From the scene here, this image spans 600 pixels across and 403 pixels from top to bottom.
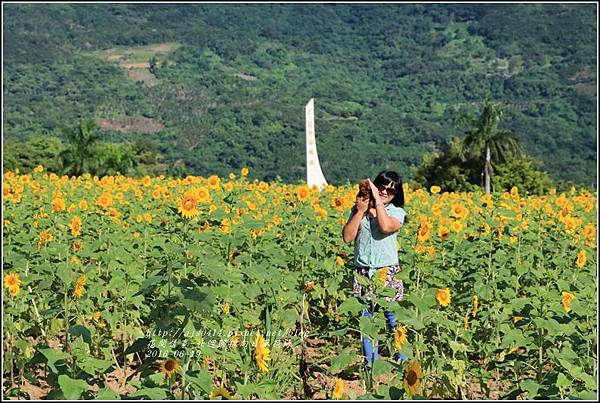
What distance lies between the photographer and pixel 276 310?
15.6 feet

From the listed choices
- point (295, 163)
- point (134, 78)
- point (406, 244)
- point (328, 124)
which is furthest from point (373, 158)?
point (406, 244)

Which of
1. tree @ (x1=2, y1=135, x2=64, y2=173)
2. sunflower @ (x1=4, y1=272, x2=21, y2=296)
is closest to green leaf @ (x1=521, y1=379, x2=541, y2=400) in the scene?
sunflower @ (x1=4, y1=272, x2=21, y2=296)

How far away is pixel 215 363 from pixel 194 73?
16260 centimetres

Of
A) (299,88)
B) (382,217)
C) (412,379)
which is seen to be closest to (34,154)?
(382,217)

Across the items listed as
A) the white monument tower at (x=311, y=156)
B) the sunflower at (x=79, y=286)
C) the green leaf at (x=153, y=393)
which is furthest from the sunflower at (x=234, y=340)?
the white monument tower at (x=311, y=156)

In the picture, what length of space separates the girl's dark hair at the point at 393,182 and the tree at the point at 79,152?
40.4 meters

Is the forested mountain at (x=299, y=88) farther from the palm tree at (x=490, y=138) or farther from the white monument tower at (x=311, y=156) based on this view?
the palm tree at (x=490, y=138)

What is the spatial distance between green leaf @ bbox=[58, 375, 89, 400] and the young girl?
87.1 inches

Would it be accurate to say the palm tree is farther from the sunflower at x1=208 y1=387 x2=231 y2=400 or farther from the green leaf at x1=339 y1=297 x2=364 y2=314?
the sunflower at x1=208 y1=387 x2=231 y2=400

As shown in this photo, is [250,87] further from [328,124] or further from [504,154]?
[504,154]

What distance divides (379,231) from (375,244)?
0.08 meters

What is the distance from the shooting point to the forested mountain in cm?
9988

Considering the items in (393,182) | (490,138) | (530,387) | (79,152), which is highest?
(490,138)

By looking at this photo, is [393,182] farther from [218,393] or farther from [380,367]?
[218,393]
